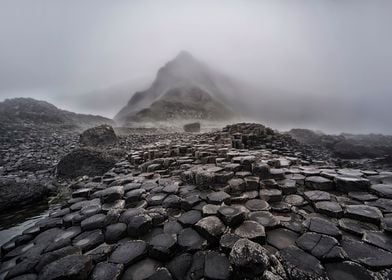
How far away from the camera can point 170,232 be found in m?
2.52

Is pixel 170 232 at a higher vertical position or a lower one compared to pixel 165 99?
lower

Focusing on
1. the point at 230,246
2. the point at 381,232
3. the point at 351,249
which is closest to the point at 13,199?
the point at 230,246

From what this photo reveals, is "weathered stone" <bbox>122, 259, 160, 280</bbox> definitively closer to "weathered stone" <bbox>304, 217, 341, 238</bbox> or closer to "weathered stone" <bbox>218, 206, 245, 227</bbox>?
"weathered stone" <bbox>218, 206, 245, 227</bbox>

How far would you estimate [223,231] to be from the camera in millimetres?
2334

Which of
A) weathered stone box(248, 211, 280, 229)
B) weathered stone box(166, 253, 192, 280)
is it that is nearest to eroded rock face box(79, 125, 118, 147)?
weathered stone box(166, 253, 192, 280)

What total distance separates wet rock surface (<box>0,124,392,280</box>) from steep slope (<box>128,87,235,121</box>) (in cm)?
4543

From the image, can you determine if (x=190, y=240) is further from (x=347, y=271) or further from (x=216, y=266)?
(x=347, y=271)

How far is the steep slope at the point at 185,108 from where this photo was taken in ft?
161

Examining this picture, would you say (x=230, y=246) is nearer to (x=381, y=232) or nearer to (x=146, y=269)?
(x=146, y=269)

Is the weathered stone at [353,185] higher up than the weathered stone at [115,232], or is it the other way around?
the weathered stone at [353,185]

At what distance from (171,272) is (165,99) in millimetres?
58452

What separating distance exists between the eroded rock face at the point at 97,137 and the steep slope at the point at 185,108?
33407 mm

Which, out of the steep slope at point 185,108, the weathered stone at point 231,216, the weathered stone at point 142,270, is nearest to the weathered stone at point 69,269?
the weathered stone at point 142,270

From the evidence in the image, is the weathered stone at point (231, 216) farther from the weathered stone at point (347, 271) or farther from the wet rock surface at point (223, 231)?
the weathered stone at point (347, 271)
